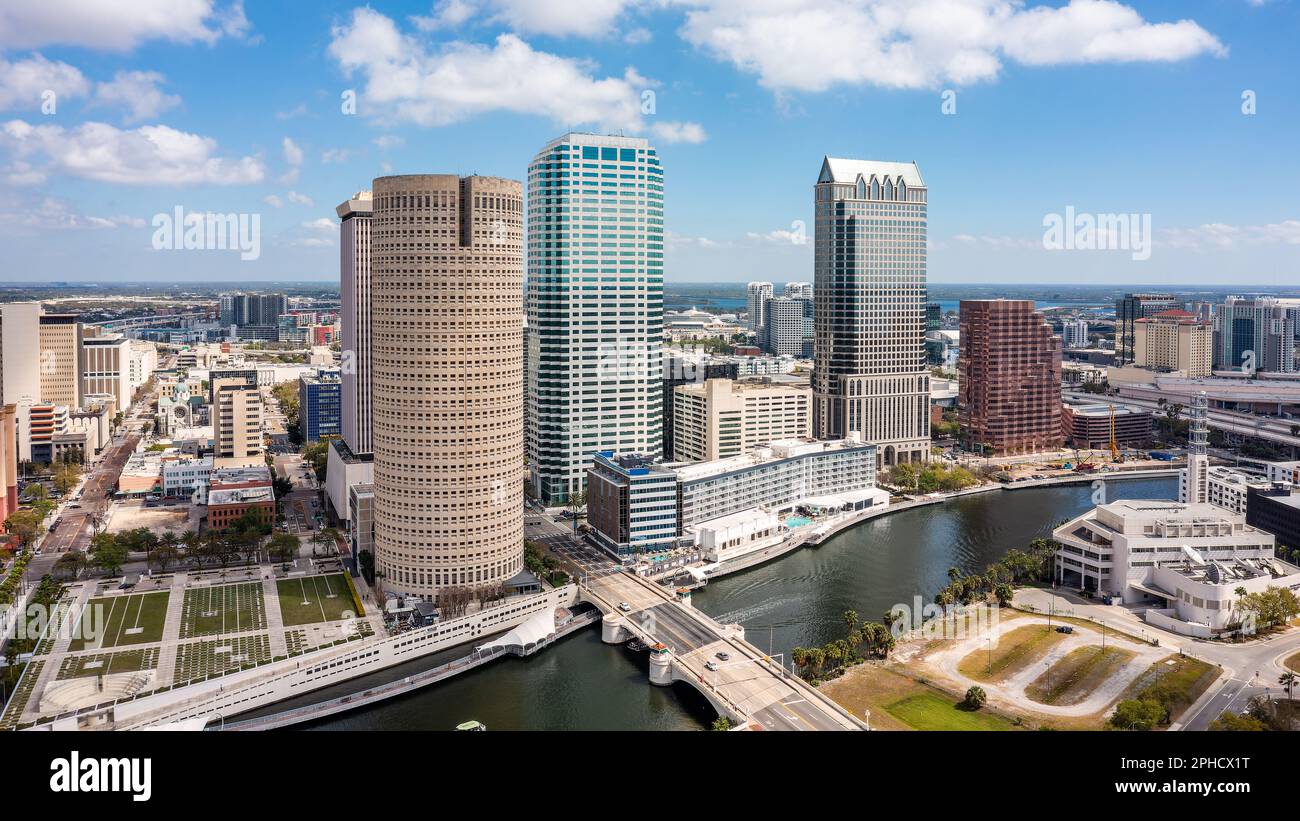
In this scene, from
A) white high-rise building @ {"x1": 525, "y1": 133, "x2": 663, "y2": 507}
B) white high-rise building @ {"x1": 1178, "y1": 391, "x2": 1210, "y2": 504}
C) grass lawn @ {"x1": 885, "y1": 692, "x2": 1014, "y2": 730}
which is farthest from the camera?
white high-rise building @ {"x1": 525, "y1": 133, "x2": 663, "y2": 507}

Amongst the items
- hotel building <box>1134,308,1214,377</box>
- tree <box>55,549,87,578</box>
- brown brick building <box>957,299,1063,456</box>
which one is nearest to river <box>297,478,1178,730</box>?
brown brick building <box>957,299,1063,456</box>

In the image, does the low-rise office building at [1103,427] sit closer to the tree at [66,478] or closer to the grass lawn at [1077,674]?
the grass lawn at [1077,674]

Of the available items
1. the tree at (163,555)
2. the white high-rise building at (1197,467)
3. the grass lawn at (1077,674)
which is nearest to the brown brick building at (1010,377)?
the white high-rise building at (1197,467)

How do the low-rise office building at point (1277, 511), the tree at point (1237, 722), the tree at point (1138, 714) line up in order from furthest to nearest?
the low-rise office building at point (1277, 511)
the tree at point (1138, 714)
the tree at point (1237, 722)

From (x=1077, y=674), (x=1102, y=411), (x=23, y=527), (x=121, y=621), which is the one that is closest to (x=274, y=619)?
(x=121, y=621)

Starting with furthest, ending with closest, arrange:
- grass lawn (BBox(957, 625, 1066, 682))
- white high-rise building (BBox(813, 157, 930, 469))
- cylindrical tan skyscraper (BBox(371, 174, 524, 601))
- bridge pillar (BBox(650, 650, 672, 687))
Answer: white high-rise building (BBox(813, 157, 930, 469)) → cylindrical tan skyscraper (BBox(371, 174, 524, 601)) → bridge pillar (BBox(650, 650, 672, 687)) → grass lawn (BBox(957, 625, 1066, 682))

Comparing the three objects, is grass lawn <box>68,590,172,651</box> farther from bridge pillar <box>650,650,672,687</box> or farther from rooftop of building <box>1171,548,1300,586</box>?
rooftop of building <box>1171,548,1300,586</box>

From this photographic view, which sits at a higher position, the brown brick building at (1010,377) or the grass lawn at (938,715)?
the brown brick building at (1010,377)
